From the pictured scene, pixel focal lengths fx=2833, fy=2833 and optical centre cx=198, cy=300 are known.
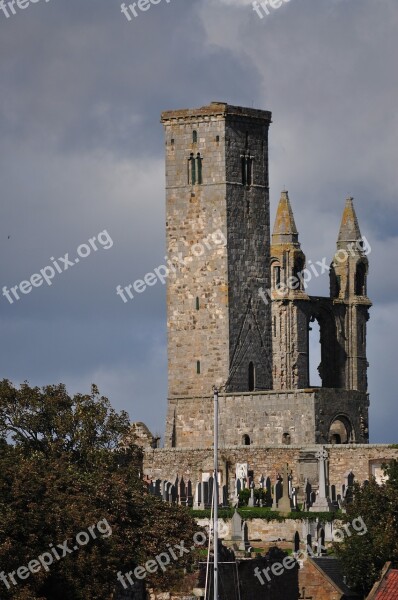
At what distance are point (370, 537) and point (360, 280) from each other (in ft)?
128

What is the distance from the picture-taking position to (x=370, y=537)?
8662 centimetres

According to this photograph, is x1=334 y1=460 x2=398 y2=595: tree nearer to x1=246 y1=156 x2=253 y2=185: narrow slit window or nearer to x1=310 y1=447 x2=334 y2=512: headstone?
x1=310 y1=447 x2=334 y2=512: headstone

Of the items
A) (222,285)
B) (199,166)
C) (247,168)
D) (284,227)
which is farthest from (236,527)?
(284,227)

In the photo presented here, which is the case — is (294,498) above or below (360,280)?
below

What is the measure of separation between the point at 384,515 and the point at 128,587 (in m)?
9.75

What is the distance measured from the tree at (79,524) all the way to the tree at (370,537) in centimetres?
489

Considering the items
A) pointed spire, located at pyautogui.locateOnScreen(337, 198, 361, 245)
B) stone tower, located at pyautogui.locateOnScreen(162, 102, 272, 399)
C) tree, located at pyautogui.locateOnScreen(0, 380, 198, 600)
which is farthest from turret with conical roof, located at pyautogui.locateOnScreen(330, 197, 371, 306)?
tree, located at pyautogui.locateOnScreen(0, 380, 198, 600)

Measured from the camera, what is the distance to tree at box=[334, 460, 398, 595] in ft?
279

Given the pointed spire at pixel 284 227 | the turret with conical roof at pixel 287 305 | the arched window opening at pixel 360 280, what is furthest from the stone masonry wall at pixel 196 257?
the arched window opening at pixel 360 280

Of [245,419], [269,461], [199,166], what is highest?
[199,166]

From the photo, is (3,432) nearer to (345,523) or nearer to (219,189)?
Result: (345,523)

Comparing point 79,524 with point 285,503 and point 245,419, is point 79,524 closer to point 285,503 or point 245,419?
point 285,503

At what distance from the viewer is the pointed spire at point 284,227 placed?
4796 inches

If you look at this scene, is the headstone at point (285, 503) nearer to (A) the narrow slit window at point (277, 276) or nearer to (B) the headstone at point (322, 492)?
(B) the headstone at point (322, 492)
